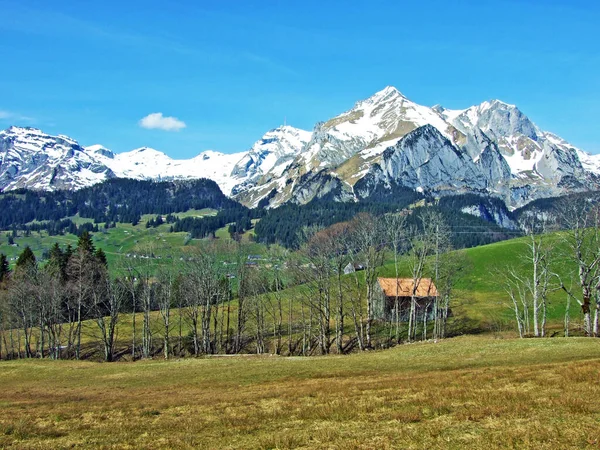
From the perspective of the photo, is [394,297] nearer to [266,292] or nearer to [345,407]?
[266,292]

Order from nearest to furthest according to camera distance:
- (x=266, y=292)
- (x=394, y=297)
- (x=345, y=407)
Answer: (x=345, y=407)
(x=266, y=292)
(x=394, y=297)

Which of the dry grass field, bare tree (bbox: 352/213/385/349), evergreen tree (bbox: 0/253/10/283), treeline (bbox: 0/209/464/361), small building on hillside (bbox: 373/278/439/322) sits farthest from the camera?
evergreen tree (bbox: 0/253/10/283)

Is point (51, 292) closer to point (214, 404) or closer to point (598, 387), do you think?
point (214, 404)

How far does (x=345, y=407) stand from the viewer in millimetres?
22281

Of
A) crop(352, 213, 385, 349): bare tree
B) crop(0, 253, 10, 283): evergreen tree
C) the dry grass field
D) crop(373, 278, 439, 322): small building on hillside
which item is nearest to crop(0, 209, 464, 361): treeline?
crop(352, 213, 385, 349): bare tree

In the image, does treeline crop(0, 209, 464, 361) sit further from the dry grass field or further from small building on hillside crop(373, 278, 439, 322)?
the dry grass field

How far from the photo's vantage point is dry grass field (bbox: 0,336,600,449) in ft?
55.0

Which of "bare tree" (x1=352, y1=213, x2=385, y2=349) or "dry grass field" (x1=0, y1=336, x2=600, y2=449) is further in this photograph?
"bare tree" (x1=352, y1=213, x2=385, y2=349)

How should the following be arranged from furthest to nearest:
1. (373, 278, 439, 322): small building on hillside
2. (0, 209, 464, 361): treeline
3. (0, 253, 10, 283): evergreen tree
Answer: (0, 253, 10, 283): evergreen tree
(373, 278, 439, 322): small building on hillside
(0, 209, 464, 361): treeline

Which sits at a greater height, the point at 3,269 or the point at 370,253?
the point at 370,253

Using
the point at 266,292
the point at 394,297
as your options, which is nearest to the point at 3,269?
the point at 266,292

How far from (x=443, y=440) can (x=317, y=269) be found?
55165 mm

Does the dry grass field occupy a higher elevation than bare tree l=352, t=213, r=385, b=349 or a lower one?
lower

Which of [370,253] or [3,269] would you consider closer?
[370,253]
